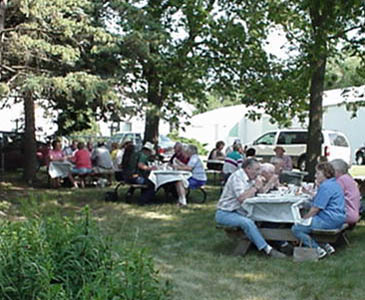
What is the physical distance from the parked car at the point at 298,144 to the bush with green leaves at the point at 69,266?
58.0ft

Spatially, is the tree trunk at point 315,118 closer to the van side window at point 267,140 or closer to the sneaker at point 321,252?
the sneaker at point 321,252

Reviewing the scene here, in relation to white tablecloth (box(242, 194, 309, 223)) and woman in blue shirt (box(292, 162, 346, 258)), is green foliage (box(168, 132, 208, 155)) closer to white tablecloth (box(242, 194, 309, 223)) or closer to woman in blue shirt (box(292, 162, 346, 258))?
white tablecloth (box(242, 194, 309, 223))

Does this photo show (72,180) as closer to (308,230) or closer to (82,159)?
(82,159)

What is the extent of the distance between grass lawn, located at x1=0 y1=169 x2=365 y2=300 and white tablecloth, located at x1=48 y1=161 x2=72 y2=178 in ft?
12.7

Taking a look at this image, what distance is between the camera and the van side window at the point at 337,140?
21812 millimetres

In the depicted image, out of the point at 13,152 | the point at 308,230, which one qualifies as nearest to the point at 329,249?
the point at 308,230

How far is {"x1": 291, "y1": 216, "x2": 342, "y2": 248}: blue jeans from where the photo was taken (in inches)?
260

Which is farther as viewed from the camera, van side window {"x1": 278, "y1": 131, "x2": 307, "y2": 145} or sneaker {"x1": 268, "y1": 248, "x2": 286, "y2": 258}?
van side window {"x1": 278, "y1": 131, "x2": 307, "y2": 145}

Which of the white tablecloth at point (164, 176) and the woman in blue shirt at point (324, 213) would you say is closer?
the woman in blue shirt at point (324, 213)

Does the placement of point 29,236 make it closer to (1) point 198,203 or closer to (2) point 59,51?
(2) point 59,51

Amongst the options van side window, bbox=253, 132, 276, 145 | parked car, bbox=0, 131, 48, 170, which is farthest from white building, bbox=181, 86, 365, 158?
parked car, bbox=0, 131, 48, 170

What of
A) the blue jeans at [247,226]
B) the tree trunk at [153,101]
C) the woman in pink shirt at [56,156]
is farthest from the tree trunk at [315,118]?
the blue jeans at [247,226]

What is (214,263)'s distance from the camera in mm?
6500

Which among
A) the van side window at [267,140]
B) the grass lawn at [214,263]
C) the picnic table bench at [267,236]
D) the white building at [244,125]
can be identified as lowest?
the grass lawn at [214,263]
